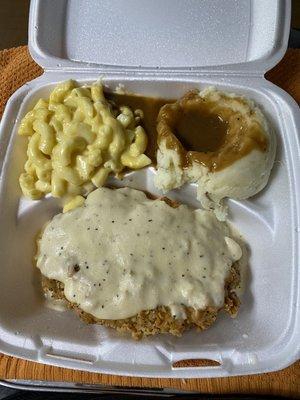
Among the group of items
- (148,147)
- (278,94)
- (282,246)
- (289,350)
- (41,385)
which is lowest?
(41,385)

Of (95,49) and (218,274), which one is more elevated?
(95,49)

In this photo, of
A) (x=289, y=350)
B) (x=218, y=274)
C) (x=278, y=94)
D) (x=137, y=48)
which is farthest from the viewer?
(x=137, y=48)

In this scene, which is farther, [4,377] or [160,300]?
[4,377]

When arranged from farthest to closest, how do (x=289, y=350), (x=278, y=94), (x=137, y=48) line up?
(x=137, y=48), (x=278, y=94), (x=289, y=350)

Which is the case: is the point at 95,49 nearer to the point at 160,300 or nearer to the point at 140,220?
the point at 140,220

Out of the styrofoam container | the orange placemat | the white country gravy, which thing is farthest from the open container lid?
the orange placemat

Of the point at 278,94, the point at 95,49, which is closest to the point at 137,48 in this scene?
the point at 95,49

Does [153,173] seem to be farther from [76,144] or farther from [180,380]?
[180,380]

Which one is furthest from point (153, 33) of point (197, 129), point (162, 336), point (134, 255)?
point (162, 336)
